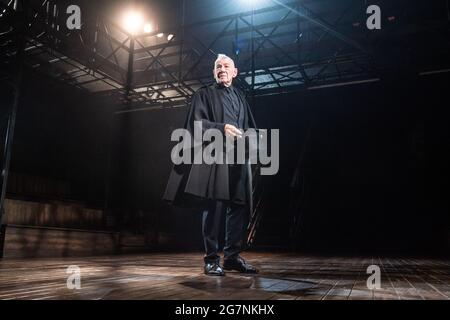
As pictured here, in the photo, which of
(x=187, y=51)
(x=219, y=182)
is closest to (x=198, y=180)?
(x=219, y=182)

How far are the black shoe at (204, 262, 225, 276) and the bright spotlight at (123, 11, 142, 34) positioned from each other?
28.6 feet

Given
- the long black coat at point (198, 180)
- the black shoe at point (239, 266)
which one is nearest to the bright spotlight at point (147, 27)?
the long black coat at point (198, 180)

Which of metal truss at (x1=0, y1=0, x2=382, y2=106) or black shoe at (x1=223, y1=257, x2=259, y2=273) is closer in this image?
black shoe at (x1=223, y1=257, x2=259, y2=273)

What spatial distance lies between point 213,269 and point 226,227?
0.34 metres

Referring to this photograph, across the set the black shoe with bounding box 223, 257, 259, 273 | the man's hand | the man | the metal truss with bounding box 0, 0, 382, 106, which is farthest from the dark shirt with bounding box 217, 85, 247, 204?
the metal truss with bounding box 0, 0, 382, 106

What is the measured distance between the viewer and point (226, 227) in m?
2.85

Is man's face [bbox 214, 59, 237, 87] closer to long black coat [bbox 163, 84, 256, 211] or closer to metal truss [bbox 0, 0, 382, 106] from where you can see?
long black coat [bbox 163, 84, 256, 211]

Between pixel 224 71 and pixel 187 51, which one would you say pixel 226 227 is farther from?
pixel 187 51

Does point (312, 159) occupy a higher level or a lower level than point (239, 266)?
higher

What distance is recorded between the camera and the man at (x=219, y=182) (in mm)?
2604

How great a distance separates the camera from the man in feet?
8.54

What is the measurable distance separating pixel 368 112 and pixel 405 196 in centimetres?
243
